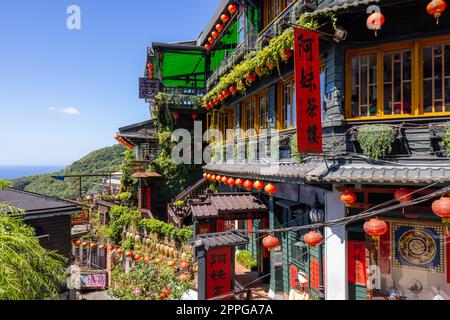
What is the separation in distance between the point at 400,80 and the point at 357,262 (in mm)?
5066

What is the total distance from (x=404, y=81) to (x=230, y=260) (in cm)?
662

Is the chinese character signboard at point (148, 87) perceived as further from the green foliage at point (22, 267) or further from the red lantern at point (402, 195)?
the red lantern at point (402, 195)

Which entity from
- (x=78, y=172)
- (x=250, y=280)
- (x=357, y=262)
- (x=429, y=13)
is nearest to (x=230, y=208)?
(x=250, y=280)

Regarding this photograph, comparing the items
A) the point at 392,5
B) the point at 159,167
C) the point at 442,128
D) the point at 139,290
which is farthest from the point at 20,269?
the point at 159,167

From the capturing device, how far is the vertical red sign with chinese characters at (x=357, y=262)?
8375 millimetres

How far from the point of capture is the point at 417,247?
8062mm

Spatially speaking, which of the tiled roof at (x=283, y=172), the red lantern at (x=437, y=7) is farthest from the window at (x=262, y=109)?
the red lantern at (x=437, y=7)

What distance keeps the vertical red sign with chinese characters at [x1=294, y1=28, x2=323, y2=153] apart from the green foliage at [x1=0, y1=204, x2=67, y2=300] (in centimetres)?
702

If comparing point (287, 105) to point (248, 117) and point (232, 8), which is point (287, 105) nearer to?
point (248, 117)

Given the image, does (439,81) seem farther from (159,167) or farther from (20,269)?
(159,167)

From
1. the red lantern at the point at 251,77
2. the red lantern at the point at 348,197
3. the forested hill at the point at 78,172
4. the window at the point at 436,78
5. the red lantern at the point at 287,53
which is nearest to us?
the red lantern at the point at 348,197

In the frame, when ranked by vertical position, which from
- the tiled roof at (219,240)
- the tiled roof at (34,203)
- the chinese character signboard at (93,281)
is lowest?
the chinese character signboard at (93,281)

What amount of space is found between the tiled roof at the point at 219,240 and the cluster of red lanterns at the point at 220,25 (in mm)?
13480

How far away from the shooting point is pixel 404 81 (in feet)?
27.1
